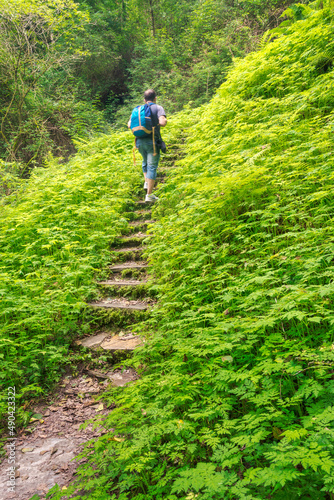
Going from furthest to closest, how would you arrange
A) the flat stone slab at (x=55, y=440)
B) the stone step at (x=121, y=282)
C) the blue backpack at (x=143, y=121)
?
the blue backpack at (x=143, y=121), the stone step at (x=121, y=282), the flat stone slab at (x=55, y=440)

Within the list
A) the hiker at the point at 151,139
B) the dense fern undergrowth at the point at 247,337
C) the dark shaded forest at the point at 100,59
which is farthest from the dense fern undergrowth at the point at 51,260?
the dark shaded forest at the point at 100,59

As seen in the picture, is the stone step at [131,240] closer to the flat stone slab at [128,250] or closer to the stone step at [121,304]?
the flat stone slab at [128,250]

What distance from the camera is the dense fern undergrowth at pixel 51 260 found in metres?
3.60

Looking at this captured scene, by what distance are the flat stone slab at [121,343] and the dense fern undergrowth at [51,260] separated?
444 millimetres

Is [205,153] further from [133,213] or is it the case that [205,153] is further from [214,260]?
[214,260]

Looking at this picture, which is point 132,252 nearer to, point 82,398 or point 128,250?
point 128,250

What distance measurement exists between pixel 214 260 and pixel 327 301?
156cm

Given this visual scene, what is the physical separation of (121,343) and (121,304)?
2.49 feet

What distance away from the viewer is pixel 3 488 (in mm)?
2490

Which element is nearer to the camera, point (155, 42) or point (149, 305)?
point (149, 305)

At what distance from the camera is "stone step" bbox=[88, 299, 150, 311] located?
431cm

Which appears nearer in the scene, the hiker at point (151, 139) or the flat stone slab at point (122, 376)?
the flat stone slab at point (122, 376)

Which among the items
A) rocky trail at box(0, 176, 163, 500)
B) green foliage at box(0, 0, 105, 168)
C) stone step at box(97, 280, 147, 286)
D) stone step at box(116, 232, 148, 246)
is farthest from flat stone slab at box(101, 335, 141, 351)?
green foliage at box(0, 0, 105, 168)

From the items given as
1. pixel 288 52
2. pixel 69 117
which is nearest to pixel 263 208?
pixel 288 52
